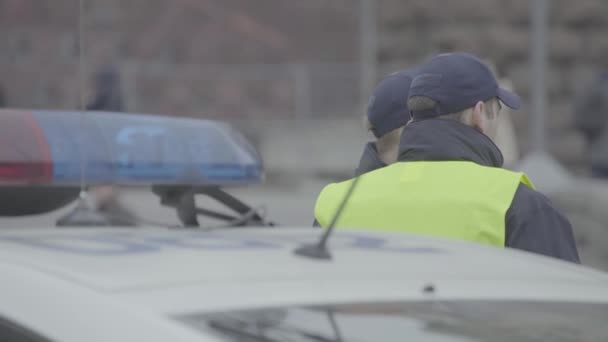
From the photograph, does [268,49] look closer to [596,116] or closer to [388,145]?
[596,116]

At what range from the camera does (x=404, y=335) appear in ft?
6.45

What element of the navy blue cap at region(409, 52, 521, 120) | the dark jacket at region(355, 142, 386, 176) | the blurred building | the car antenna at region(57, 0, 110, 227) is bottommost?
the blurred building

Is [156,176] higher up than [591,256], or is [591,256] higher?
[156,176]

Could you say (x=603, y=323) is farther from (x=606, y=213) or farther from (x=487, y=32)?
(x=487, y=32)

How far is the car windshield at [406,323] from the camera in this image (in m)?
1.92

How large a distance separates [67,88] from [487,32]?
5.11 metres

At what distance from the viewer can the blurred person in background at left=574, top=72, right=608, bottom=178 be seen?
1132cm

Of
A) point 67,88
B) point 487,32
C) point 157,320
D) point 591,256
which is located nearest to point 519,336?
point 157,320

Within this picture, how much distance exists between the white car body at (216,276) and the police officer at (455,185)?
433 millimetres

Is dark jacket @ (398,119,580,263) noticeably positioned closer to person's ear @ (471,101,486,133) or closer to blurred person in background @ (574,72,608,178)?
person's ear @ (471,101,486,133)

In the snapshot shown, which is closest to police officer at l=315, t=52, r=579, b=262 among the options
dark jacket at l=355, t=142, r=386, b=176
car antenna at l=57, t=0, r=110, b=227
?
dark jacket at l=355, t=142, r=386, b=176

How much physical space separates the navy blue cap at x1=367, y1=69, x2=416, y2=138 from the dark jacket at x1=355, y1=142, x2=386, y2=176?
0.16ft

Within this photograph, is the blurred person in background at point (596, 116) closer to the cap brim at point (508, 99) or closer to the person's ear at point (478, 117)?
the cap brim at point (508, 99)

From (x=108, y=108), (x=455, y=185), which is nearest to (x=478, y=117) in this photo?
(x=455, y=185)
